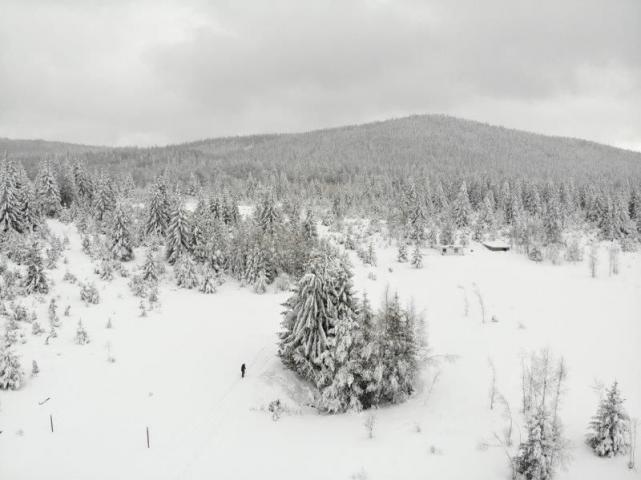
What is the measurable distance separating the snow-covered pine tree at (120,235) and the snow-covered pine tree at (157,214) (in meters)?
7.41

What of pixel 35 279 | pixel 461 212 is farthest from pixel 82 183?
pixel 461 212

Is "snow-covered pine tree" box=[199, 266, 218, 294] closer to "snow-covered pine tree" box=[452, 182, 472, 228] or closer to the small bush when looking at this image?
the small bush

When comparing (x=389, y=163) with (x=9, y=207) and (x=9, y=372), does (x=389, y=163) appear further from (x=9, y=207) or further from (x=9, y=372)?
(x=9, y=372)

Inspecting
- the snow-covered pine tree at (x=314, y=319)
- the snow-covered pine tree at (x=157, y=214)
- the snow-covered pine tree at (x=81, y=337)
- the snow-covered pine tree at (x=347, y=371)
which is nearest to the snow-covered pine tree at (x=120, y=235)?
the snow-covered pine tree at (x=157, y=214)

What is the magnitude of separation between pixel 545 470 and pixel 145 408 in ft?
63.7

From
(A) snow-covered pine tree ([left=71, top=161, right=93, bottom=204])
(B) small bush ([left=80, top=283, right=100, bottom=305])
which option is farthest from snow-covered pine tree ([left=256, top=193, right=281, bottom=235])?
(A) snow-covered pine tree ([left=71, top=161, right=93, bottom=204])

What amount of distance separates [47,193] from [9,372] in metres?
54.4

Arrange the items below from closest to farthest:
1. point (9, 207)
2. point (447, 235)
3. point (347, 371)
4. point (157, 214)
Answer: point (347, 371) < point (9, 207) < point (157, 214) < point (447, 235)

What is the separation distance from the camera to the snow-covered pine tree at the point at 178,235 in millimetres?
52656

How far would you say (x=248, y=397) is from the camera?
24.1m

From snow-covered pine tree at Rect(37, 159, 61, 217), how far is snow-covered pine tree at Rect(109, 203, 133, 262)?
2317 cm

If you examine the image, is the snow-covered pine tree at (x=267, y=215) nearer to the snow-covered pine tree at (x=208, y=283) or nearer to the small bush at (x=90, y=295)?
the snow-covered pine tree at (x=208, y=283)

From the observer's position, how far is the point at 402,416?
22.1m

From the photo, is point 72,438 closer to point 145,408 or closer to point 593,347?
point 145,408
